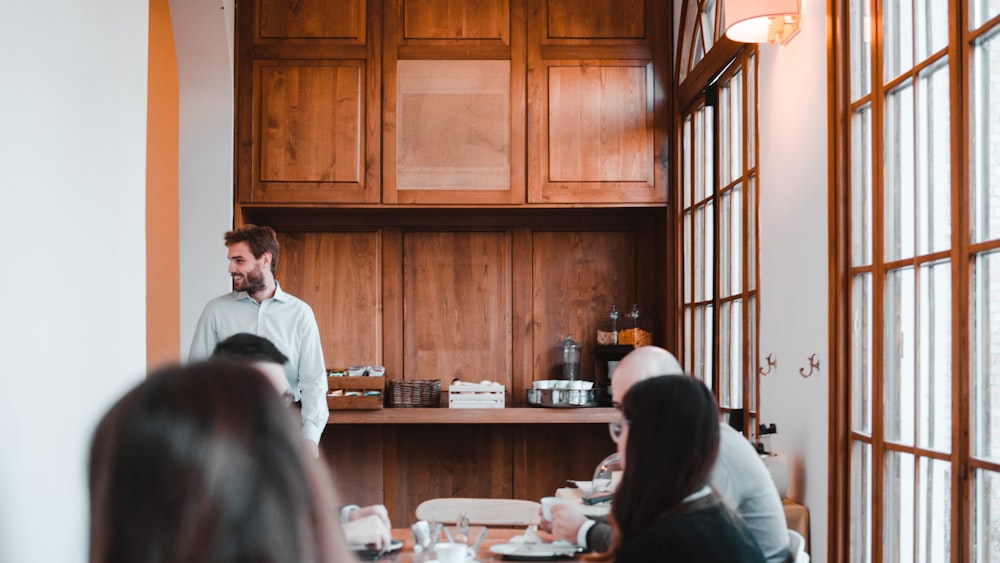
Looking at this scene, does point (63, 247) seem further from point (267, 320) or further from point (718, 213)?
point (718, 213)

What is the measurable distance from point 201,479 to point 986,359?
79.7 inches

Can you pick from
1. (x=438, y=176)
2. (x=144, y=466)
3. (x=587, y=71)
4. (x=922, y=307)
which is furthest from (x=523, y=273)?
(x=144, y=466)

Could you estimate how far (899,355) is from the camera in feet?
9.08

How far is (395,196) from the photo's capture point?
17.2ft

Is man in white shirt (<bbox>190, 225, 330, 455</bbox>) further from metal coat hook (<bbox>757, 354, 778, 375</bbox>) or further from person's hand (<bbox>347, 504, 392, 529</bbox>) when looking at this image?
metal coat hook (<bbox>757, 354, 778, 375</bbox>)

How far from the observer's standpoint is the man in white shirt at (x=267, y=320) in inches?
150

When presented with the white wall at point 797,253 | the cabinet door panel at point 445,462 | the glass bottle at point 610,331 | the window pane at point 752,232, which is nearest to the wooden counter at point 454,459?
the cabinet door panel at point 445,462

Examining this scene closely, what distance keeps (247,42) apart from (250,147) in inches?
22.0

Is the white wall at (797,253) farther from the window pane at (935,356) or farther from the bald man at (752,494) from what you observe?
the bald man at (752,494)

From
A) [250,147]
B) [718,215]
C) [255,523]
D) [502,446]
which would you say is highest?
[250,147]

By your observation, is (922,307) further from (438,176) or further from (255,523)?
(438,176)

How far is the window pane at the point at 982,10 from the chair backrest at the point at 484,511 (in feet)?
6.53

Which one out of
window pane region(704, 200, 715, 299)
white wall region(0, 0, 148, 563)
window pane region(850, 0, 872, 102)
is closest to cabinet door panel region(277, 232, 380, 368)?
window pane region(704, 200, 715, 299)

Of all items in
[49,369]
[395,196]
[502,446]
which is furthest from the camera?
[502,446]
